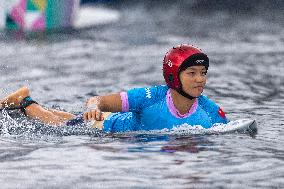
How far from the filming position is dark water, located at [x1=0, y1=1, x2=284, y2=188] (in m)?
8.48

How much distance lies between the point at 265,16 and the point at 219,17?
1622mm

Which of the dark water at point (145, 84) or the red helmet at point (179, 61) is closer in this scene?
the dark water at point (145, 84)

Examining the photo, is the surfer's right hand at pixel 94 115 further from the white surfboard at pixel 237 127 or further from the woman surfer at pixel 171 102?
the white surfboard at pixel 237 127

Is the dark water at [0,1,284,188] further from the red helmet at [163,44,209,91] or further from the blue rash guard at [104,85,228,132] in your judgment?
the red helmet at [163,44,209,91]

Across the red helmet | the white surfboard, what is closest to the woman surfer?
the red helmet

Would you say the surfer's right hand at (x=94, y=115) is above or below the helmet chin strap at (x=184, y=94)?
below

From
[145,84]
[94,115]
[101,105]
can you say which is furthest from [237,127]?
[145,84]

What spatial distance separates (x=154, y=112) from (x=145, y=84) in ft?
20.8

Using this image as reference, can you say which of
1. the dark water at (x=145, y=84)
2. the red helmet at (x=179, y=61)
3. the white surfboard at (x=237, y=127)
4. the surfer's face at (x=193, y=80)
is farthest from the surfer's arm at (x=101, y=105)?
the white surfboard at (x=237, y=127)

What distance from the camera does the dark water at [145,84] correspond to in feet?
27.8

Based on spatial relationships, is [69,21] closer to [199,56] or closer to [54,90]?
[54,90]

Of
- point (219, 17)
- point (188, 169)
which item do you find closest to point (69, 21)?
point (219, 17)

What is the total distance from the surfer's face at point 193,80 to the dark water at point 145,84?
53cm

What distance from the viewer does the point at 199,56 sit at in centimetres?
1038
